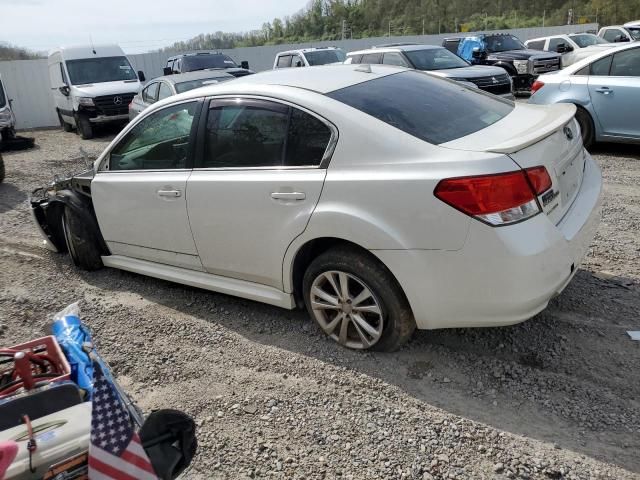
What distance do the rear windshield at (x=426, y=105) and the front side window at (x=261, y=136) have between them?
0.28m

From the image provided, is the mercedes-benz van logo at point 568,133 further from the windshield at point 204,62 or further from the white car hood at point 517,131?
A: the windshield at point 204,62

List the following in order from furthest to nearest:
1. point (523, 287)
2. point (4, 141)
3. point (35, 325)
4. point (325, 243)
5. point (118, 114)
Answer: point (118, 114)
point (4, 141)
point (35, 325)
point (325, 243)
point (523, 287)

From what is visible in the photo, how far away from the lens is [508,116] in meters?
3.66

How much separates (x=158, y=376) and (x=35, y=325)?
1.47 metres

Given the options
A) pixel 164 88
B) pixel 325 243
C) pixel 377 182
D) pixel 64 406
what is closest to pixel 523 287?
pixel 377 182

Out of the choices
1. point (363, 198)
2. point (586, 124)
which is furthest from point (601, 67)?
point (363, 198)

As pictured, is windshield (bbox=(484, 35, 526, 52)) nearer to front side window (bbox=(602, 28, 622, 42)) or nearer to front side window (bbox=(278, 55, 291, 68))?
front side window (bbox=(602, 28, 622, 42))

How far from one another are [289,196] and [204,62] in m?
14.1

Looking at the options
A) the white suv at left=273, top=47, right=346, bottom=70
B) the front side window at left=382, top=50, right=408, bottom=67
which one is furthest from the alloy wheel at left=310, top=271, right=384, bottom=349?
the white suv at left=273, top=47, right=346, bottom=70

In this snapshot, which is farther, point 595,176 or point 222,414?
point 595,176

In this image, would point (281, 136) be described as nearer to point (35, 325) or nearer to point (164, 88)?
point (35, 325)

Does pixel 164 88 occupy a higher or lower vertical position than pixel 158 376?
higher

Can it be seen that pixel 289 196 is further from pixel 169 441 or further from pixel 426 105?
pixel 169 441

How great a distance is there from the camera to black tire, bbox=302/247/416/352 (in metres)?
3.19
